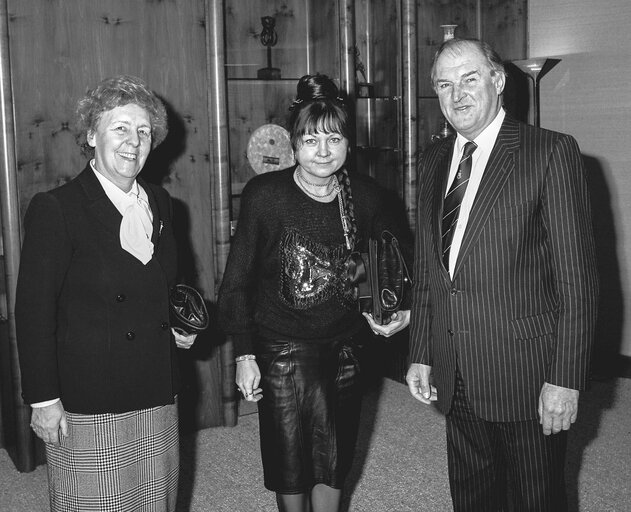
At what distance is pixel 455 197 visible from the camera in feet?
6.42

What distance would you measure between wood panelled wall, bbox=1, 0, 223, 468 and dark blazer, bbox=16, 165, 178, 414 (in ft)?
2.87

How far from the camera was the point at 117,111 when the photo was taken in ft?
6.63

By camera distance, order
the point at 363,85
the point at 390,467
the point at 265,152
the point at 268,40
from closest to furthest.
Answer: the point at 390,467 → the point at 265,152 → the point at 268,40 → the point at 363,85

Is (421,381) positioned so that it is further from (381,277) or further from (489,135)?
(489,135)

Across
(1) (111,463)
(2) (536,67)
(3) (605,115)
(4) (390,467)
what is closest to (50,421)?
(1) (111,463)

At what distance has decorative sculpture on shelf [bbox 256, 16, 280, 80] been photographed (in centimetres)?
403

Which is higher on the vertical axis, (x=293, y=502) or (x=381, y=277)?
(x=381, y=277)

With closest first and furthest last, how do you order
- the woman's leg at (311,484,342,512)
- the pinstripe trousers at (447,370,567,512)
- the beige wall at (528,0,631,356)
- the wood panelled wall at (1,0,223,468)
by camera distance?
1. the pinstripe trousers at (447,370,567,512)
2. the woman's leg at (311,484,342,512)
3. the wood panelled wall at (1,0,223,468)
4. the beige wall at (528,0,631,356)

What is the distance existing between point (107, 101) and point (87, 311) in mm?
573

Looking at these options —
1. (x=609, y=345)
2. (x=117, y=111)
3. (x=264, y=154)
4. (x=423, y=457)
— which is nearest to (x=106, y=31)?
(x=264, y=154)

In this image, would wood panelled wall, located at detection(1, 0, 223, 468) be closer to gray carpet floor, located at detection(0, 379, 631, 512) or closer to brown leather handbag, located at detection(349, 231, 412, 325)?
gray carpet floor, located at detection(0, 379, 631, 512)

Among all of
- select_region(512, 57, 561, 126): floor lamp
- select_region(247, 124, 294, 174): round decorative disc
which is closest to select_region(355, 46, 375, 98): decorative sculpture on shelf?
select_region(247, 124, 294, 174): round decorative disc

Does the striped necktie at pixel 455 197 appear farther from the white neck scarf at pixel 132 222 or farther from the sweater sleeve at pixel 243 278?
the white neck scarf at pixel 132 222

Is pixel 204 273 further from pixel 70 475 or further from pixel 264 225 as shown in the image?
pixel 70 475
